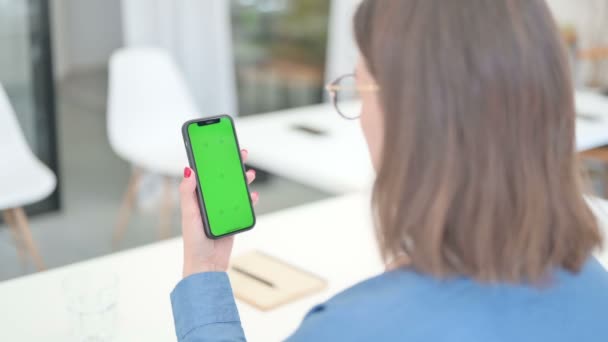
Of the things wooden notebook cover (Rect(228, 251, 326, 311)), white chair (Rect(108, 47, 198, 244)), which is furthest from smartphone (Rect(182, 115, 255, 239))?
white chair (Rect(108, 47, 198, 244))

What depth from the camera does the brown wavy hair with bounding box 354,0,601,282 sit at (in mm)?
760

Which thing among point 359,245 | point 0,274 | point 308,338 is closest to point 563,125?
point 308,338

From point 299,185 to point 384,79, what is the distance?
3.48 meters

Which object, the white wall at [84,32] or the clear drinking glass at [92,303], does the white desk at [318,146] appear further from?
the white wall at [84,32]

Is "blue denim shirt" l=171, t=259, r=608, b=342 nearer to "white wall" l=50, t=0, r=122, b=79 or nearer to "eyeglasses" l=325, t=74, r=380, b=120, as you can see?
"eyeglasses" l=325, t=74, r=380, b=120

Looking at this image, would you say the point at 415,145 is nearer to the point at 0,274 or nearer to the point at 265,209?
the point at 0,274

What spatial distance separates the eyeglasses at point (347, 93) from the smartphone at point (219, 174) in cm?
20

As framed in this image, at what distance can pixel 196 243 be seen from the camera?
117cm

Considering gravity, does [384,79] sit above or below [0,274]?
above

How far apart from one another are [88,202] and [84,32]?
2.43 meters

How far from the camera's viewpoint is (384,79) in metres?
0.79

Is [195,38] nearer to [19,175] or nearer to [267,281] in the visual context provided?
[19,175]

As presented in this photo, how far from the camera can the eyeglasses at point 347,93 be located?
3.13ft

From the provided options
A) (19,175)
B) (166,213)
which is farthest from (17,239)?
(166,213)
